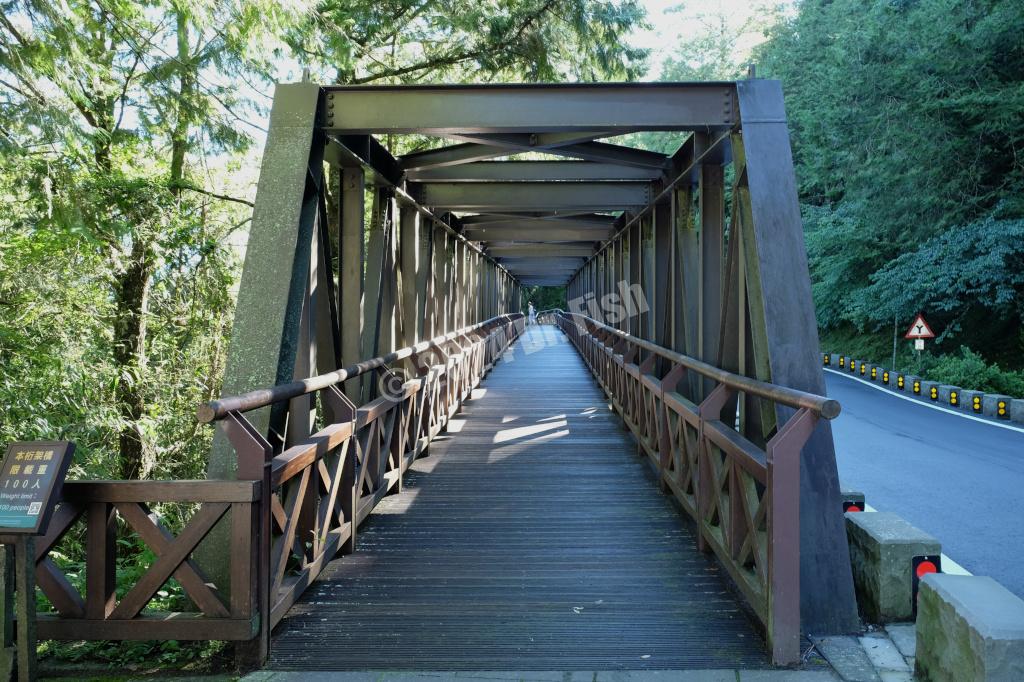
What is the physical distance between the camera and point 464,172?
8.02 meters

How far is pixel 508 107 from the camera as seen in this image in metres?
4.86

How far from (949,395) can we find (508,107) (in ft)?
41.7

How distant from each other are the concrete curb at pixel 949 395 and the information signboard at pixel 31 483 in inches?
395

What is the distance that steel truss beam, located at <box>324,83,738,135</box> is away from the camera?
4758mm

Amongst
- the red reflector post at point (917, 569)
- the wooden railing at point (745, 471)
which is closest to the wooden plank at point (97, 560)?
the wooden railing at point (745, 471)

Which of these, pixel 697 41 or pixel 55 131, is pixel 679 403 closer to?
pixel 55 131

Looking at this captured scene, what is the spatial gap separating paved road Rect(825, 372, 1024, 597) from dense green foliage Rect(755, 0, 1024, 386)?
13.9 ft

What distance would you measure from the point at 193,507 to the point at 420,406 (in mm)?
3913

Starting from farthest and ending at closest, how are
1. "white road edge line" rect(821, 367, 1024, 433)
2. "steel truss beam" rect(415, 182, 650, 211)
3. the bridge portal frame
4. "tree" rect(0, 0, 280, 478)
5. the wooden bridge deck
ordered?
"white road edge line" rect(821, 367, 1024, 433), "steel truss beam" rect(415, 182, 650, 211), "tree" rect(0, 0, 280, 478), the bridge portal frame, the wooden bridge deck

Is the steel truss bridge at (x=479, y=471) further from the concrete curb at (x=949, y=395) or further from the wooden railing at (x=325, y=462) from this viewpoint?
the concrete curb at (x=949, y=395)

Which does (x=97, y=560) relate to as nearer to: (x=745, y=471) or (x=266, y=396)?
(x=266, y=396)

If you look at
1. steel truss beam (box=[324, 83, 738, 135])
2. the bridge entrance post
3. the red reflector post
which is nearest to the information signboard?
steel truss beam (box=[324, 83, 738, 135])

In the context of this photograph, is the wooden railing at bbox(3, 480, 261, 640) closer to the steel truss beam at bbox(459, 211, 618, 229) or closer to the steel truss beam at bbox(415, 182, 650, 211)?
the steel truss beam at bbox(415, 182, 650, 211)

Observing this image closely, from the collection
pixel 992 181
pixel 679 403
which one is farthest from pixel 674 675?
pixel 992 181
